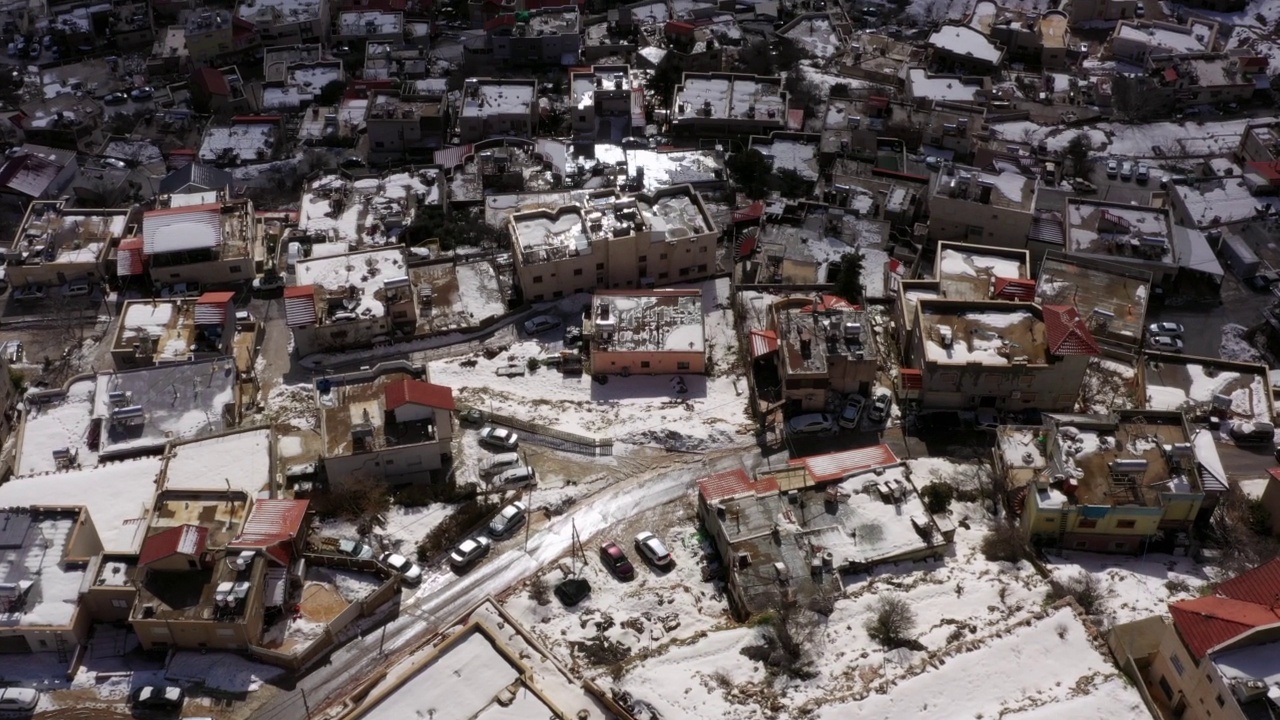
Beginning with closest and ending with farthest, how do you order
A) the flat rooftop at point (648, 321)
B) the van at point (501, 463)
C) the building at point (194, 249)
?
1. the van at point (501, 463)
2. the flat rooftop at point (648, 321)
3. the building at point (194, 249)

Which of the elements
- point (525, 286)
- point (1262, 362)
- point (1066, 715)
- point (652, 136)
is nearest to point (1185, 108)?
point (1262, 362)

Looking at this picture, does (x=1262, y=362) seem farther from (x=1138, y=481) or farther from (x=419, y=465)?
(x=419, y=465)

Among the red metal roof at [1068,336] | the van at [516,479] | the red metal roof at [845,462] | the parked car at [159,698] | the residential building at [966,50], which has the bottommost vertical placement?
the parked car at [159,698]

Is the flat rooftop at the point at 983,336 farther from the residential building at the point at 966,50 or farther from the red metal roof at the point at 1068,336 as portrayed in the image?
the residential building at the point at 966,50

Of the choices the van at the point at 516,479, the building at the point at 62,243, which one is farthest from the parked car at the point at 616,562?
the building at the point at 62,243

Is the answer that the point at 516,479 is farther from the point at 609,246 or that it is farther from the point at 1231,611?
the point at 1231,611

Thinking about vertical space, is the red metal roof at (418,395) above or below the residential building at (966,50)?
below
